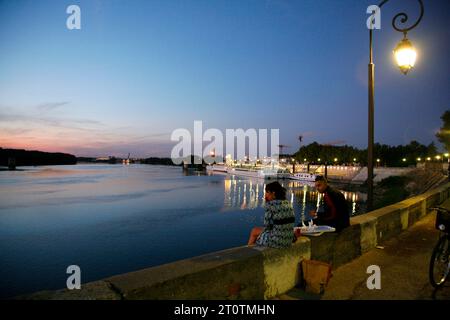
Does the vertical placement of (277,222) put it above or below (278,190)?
below

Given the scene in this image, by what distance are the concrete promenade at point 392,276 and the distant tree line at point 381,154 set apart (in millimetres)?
101061

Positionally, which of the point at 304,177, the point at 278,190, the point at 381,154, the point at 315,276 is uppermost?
the point at 381,154

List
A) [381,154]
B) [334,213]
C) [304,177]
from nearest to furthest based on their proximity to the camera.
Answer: [334,213], [304,177], [381,154]

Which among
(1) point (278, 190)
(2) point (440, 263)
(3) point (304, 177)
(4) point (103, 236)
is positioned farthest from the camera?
(3) point (304, 177)

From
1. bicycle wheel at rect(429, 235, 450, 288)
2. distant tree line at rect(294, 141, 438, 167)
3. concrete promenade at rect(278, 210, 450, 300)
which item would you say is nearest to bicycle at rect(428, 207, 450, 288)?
bicycle wheel at rect(429, 235, 450, 288)

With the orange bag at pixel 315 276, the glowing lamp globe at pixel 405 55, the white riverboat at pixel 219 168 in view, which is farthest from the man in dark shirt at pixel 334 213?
the white riverboat at pixel 219 168

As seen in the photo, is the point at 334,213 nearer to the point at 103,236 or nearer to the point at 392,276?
the point at 392,276

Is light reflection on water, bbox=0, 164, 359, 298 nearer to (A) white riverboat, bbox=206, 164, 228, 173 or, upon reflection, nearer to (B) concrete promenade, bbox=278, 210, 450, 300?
(B) concrete promenade, bbox=278, 210, 450, 300

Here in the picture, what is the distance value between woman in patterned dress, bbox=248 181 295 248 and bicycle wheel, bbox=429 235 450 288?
230 cm

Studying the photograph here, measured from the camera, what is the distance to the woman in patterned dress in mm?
4418

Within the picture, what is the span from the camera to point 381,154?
355 feet

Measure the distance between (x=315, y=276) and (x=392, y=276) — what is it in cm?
166

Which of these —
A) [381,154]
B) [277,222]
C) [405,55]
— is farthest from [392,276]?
[381,154]

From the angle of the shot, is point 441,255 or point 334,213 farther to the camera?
point 334,213
